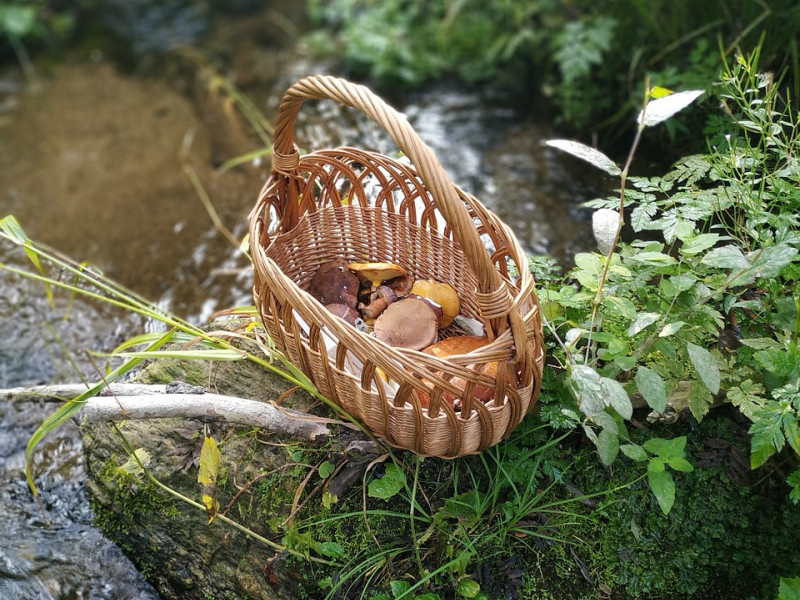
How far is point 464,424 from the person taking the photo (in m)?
1.52

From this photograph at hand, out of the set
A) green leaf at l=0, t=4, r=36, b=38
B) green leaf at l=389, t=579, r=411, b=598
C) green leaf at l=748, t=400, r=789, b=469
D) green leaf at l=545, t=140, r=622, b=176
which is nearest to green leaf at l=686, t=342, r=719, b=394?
green leaf at l=748, t=400, r=789, b=469

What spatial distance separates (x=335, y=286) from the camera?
1955mm

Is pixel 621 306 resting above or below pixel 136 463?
above

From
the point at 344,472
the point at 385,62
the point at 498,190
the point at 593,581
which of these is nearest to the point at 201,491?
the point at 344,472

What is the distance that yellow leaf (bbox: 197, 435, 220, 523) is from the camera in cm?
169

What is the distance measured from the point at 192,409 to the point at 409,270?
79 cm

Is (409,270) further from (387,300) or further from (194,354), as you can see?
(194,354)

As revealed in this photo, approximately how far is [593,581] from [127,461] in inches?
53.9

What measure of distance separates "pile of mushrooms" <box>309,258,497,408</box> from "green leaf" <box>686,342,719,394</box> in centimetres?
48

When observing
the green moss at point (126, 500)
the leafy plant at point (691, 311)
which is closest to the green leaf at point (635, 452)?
the leafy plant at point (691, 311)

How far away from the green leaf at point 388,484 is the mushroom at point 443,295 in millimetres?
Answer: 462

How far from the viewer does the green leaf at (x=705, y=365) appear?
1.54 meters

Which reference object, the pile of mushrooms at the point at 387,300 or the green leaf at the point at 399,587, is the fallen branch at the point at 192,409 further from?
the green leaf at the point at 399,587

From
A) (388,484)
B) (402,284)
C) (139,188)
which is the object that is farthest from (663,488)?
(139,188)
